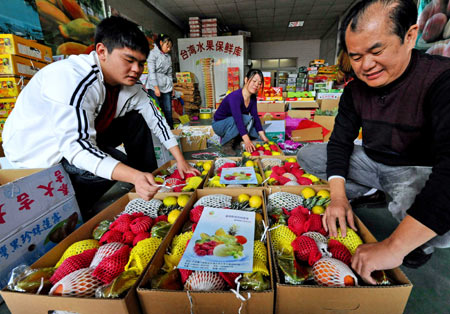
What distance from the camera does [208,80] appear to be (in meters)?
7.18

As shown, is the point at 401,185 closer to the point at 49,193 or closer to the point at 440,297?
the point at 440,297

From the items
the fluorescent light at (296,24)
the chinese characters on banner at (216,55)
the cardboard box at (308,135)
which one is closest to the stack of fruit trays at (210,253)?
the cardboard box at (308,135)

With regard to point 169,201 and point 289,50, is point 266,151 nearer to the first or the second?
point 169,201

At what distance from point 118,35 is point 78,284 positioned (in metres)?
1.04

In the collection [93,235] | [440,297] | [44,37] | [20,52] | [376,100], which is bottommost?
[440,297]

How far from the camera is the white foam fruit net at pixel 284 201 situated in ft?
3.49

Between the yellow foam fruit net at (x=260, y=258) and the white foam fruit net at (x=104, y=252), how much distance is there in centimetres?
51

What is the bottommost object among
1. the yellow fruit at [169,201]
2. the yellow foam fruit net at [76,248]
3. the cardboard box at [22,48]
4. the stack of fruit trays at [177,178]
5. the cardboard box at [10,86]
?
the yellow foam fruit net at [76,248]

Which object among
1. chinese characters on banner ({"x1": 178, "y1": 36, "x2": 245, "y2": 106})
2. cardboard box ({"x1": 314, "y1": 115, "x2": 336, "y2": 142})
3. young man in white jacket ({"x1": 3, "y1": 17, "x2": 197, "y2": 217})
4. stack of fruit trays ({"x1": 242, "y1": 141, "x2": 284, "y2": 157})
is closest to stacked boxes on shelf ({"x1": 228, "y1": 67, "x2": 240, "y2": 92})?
chinese characters on banner ({"x1": 178, "y1": 36, "x2": 245, "y2": 106})

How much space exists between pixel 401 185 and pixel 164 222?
3.45ft

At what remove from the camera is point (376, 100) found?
0.91 m

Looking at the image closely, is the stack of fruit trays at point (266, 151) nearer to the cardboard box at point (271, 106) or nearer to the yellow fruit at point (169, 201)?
the yellow fruit at point (169, 201)

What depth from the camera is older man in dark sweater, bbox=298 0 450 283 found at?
1.91ft

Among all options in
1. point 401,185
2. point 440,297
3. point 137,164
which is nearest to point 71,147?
point 137,164
